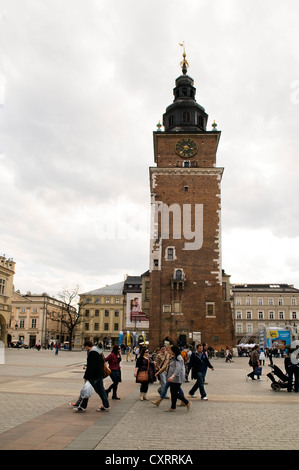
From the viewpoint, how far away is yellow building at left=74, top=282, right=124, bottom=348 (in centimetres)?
9369

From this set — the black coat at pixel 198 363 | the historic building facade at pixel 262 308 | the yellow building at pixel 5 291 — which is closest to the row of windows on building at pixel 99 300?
the historic building facade at pixel 262 308

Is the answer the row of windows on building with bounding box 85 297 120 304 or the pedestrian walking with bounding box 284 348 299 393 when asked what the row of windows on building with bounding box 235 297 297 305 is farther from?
the pedestrian walking with bounding box 284 348 299 393

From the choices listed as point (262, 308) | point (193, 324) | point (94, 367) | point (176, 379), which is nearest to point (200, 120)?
point (193, 324)

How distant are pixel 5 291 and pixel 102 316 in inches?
1688

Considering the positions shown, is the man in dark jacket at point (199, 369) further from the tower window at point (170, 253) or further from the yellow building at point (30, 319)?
the yellow building at point (30, 319)

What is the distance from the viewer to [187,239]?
44781 mm

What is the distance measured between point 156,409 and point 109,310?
8633 cm

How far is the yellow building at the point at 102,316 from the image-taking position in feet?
307

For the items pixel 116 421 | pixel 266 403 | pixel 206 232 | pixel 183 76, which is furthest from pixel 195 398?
pixel 183 76

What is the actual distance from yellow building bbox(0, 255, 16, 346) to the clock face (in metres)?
26.5

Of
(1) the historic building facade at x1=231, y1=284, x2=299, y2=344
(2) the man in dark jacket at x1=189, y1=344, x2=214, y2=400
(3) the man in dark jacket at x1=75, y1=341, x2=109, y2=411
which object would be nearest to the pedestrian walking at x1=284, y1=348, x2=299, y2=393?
(2) the man in dark jacket at x1=189, y1=344, x2=214, y2=400

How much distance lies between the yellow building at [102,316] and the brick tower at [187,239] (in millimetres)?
52200

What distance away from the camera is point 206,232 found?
147ft

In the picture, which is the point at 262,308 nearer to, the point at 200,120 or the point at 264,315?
the point at 264,315
